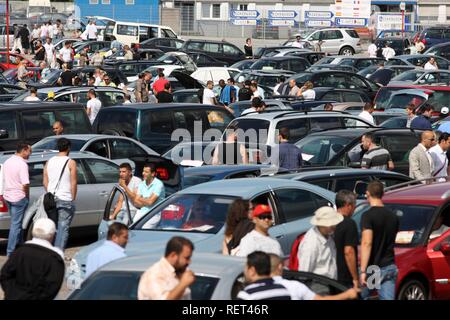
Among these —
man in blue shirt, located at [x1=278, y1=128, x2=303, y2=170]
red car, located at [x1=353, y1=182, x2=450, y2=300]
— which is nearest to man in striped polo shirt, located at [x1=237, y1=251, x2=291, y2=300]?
red car, located at [x1=353, y1=182, x2=450, y2=300]

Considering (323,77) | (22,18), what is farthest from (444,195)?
(22,18)

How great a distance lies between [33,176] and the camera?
1616cm

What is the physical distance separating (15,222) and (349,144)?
5342 millimetres

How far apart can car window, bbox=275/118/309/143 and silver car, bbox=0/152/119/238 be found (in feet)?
12.5

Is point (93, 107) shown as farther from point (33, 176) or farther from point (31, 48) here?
point (31, 48)

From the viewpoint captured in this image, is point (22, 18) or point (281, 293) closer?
point (281, 293)

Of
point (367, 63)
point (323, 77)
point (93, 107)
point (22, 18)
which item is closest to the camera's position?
point (93, 107)

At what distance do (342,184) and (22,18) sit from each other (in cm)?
5785

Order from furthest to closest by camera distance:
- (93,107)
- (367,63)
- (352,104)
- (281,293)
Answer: (367,63)
(352,104)
(93,107)
(281,293)

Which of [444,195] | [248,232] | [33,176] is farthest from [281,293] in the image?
[33,176]

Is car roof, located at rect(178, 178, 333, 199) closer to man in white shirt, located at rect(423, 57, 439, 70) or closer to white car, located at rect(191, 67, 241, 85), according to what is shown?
white car, located at rect(191, 67, 241, 85)

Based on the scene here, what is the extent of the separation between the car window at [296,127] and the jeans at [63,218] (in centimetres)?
584

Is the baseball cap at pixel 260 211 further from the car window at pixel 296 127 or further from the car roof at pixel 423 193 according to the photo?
the car window at pixel 296 127

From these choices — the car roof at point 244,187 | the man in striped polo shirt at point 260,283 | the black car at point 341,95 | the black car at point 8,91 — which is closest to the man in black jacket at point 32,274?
the man in striped polo shirt at point 260,283
